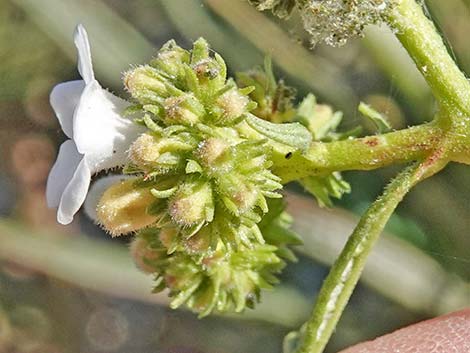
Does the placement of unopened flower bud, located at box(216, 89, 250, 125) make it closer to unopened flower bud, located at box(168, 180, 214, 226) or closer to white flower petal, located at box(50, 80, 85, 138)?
unopened flower bud, located at box(168, 180, 214, 226)

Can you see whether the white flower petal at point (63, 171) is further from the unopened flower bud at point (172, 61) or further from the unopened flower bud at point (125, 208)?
the unopened flower bud at point (172, 61)

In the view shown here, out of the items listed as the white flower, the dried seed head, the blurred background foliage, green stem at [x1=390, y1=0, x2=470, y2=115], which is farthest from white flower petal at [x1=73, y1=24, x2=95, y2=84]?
the blurred background foliage

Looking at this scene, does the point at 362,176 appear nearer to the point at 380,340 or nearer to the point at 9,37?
the point at 380,340

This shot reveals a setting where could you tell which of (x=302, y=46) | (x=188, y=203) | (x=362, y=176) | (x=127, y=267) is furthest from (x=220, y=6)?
(x=188, y=203)

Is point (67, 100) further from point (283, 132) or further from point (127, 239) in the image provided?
point (127, 239)

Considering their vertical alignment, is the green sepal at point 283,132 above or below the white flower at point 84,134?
above

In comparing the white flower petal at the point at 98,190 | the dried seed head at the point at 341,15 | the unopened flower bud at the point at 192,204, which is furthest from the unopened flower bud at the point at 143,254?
the dried seed head at the point at 341,15
